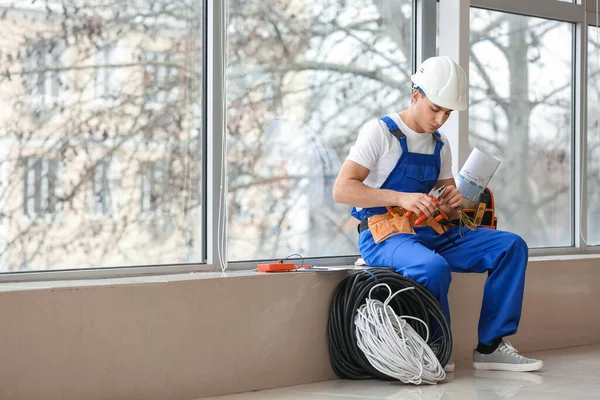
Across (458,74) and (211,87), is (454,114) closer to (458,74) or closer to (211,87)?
(458,74)

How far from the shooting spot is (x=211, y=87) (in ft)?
12.1

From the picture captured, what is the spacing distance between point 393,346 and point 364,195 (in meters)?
0.63

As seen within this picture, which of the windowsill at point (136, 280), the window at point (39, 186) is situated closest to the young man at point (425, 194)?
the windowsill at point (136, 280)

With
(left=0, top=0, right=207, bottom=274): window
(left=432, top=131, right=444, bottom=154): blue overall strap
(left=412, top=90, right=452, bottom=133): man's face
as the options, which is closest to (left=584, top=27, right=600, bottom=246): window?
(left=432, top=131, right=444, bottom=154): blue overall strap

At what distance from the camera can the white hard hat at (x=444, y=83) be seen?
3652 mm

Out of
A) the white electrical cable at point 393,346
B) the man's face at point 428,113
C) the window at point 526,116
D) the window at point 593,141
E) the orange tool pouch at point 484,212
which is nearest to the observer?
the white electrical cable at point 393,346

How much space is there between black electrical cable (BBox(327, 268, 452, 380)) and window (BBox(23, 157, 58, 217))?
1.20m

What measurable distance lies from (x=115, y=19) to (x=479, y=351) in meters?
2.08

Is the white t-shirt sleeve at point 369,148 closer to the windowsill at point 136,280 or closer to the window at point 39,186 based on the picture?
the windowsill at point 136,280

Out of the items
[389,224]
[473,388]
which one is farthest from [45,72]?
[473,388]

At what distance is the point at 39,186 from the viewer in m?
3.25

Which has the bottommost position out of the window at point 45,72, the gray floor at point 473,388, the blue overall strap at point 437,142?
the gray floor at point 473,388

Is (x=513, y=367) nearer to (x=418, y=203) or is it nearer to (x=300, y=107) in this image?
(x=418, y=203)

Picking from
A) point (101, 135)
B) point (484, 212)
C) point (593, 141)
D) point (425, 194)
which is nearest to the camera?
point (101, 135)
